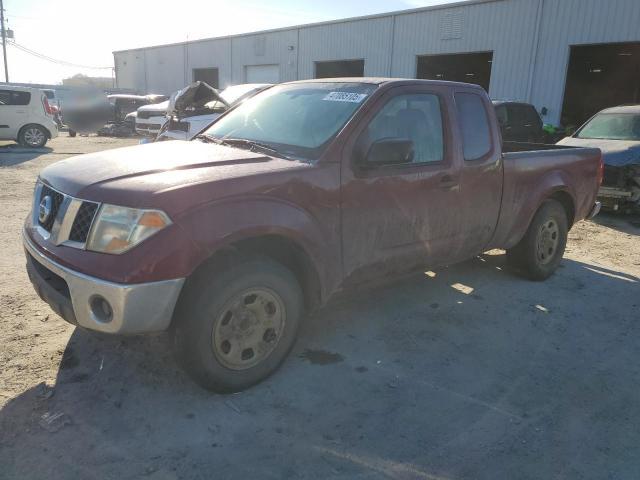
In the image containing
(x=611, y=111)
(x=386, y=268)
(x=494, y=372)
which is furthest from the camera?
(x=611, y=111)

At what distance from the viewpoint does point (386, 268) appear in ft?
12.1

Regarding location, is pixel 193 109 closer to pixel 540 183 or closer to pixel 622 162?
pixel 540 183

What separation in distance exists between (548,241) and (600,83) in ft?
86.0

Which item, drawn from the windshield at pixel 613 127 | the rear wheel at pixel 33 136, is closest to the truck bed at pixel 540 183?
the windshield at pixel 613 127

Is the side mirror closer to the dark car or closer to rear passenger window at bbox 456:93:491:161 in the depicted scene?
rear passenger window at bbox 456:93:491:161

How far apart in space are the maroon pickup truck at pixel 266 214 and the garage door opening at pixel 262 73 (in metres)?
24.6

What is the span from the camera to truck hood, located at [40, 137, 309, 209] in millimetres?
2654

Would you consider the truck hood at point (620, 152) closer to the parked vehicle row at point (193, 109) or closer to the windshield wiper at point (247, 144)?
the parked vehicle row at point (193, 109)

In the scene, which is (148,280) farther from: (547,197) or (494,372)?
(547,197)

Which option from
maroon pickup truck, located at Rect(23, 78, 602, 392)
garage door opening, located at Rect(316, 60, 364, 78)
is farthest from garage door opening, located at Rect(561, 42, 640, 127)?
maroon pickup truck, located at Rect(23, 78, 602, 392)

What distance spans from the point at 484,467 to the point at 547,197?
11.0 ft

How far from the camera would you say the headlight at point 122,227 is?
2.57 m

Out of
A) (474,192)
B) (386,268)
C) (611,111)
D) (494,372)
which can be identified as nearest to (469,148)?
(474,192)

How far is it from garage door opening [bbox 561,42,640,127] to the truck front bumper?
78.1 ft
